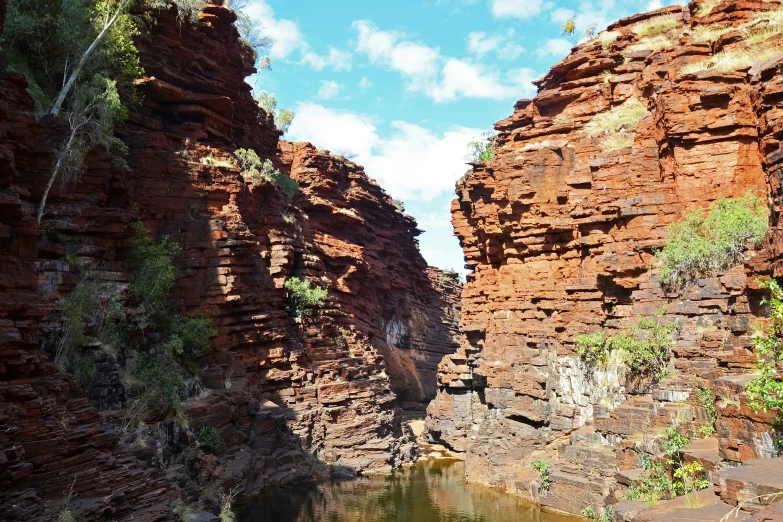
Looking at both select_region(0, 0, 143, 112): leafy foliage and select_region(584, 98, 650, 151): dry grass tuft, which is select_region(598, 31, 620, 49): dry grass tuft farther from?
select_region(0, 0, 143, 112): leafy foliage

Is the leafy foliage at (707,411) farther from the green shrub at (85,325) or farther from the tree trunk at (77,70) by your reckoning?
the tree trunk at (77,70)

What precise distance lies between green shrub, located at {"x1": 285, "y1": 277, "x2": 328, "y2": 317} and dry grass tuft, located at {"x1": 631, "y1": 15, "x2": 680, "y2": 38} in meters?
19.8

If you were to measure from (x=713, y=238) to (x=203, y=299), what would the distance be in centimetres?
1894

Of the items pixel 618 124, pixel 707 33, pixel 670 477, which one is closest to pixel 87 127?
pixel 670 477

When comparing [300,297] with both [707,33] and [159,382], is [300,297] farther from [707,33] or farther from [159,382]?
[707,33]

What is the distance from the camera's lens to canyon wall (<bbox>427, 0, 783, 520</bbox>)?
15.1 m

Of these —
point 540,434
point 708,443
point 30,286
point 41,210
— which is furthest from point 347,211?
point 708,443

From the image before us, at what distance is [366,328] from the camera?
117ft

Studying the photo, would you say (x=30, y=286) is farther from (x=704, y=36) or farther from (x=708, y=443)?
(x=704, y=36)

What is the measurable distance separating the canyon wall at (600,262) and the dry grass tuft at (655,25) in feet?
0.66

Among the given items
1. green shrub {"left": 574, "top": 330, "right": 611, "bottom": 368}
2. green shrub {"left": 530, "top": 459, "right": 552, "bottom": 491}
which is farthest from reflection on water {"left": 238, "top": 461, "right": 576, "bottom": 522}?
green shrub {"left": 574, "top": 330, "right": 611, "bottom": 368}

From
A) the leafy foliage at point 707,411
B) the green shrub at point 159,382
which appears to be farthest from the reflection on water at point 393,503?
the leafy foliage at point 707,411

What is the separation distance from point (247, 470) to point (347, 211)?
2014 centimetres

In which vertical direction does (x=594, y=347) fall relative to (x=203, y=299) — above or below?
A: below
